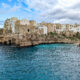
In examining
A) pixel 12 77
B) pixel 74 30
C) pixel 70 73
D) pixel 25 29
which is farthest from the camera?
pixel 74 30

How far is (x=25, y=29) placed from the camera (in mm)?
90875

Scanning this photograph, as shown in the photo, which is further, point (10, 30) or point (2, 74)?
point (10, 30)

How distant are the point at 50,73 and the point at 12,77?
20.6 feet

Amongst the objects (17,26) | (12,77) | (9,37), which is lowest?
(12,77)

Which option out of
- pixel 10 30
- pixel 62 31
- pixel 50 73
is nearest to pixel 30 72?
pixel 50 73

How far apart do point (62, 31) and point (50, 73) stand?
10905cm

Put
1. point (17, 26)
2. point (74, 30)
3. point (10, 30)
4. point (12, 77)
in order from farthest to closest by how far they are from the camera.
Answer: point (74, 30)
point (10, 30)
point (17, 26)
point (12, 77)

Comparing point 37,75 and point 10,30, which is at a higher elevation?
point 10,30

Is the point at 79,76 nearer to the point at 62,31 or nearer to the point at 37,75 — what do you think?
the point at 37,75

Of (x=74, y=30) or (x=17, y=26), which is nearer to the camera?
(x=17, y=26)

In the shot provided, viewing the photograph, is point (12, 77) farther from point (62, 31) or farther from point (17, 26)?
point (62, 31)

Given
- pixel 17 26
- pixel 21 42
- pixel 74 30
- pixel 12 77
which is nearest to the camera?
pixel 12 77

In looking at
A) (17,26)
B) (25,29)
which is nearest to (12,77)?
(25,29)

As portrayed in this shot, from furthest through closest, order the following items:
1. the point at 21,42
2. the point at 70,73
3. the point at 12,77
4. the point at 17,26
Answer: the point at 17,26
the point at 21,42
the point at 70,73
the point at 12,77
